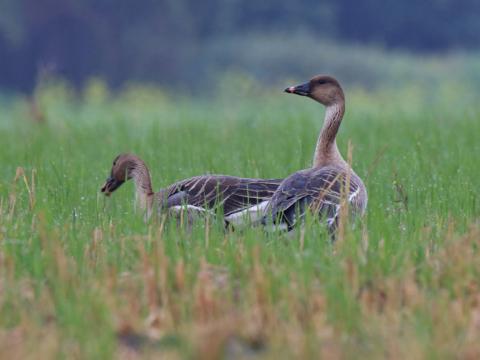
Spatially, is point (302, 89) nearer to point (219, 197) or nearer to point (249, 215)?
point (219, 197)

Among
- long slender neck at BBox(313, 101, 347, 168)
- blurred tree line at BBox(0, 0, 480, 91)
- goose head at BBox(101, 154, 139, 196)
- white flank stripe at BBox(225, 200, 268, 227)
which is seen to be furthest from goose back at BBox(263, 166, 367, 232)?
blurred tree line at BBox(0, 0, 480, 91)

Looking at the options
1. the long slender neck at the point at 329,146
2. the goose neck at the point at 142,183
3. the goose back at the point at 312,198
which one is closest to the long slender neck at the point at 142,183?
the goose neck at the point at 142,183

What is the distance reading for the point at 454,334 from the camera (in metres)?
4.83

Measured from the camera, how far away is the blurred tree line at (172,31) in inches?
1805

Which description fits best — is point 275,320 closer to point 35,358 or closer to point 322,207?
point 35,358

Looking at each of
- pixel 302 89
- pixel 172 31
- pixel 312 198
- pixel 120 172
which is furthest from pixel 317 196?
pixel 172 31

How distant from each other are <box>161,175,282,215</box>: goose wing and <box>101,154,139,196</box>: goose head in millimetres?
610

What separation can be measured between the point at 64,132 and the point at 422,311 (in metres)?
11.4

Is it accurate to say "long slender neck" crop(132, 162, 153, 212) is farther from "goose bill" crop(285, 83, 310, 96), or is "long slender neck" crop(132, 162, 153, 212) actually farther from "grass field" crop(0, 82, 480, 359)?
"goose bill" crop(285, 83, 310, 96)

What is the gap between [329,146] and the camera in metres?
8.90

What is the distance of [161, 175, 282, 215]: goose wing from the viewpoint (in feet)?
26.6

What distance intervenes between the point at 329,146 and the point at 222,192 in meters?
1.17

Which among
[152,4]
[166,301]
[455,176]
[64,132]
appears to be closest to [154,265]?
[166,301]

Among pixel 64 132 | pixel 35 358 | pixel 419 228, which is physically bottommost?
pixel 35 358
